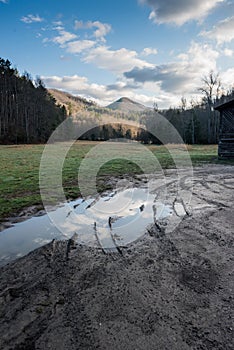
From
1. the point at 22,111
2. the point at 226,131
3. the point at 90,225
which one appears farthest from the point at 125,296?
the point at 22,111

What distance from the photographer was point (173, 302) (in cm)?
243

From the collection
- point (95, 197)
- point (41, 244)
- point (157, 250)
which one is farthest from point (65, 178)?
point (157, 250)

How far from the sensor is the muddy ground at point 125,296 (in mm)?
1997

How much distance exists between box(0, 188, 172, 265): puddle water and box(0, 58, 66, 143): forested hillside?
36.2 meters

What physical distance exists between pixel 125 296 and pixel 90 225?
2282mm

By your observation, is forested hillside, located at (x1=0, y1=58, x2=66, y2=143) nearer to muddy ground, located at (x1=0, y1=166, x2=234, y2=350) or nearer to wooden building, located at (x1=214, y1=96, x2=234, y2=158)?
wooden building, located at (x1=214, y1=96, x2=234, y2=158)

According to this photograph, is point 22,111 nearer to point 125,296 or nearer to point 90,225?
point 90,225

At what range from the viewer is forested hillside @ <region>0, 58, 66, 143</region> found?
1599 inches

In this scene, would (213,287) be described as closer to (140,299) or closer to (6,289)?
(140,299)

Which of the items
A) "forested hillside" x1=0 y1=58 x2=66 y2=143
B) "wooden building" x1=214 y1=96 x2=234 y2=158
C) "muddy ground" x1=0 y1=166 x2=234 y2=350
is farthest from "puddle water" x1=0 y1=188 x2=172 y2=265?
"forested hillside" x1=0 y1=58 x2=66 y2=143

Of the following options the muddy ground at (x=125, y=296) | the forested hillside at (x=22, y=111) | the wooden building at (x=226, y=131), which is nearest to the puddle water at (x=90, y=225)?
the muddy ground at (x=125, y=296)

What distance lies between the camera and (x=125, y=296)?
2.55 metres

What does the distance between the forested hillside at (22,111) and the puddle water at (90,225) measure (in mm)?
36201

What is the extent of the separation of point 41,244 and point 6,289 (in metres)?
1.19
